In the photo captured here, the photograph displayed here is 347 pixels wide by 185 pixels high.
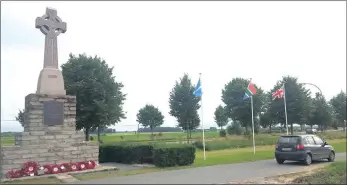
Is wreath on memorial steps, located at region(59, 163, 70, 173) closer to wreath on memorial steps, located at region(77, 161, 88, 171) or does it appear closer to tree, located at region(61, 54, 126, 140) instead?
wreath on memorial steps, located at region(77, 161, 88, 171)

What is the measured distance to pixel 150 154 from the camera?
17.8 metres

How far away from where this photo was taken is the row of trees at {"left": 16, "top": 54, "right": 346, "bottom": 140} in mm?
24484

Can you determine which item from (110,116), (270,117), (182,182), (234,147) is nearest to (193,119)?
(234,147)

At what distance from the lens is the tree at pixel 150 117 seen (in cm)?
5631

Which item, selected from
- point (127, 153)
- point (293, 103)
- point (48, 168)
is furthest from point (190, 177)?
point (293, 103)

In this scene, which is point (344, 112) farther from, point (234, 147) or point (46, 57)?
point (46, 57)

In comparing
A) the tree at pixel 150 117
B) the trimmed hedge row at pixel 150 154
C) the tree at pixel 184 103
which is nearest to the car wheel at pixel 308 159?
the trimmed hedge row at pixel 150 154

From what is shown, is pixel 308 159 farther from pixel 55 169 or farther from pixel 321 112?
pixel 321 112

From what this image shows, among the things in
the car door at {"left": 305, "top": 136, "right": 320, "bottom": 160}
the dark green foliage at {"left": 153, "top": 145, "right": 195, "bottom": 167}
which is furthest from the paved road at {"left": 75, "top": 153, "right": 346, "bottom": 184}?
the car door at {"left": 305, "top": 136, "right": 320, "bottom": 160}

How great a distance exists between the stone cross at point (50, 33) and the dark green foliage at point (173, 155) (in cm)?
633

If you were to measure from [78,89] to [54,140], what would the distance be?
29.3ft

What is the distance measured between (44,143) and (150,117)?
41933 mm

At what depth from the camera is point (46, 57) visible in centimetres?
1644

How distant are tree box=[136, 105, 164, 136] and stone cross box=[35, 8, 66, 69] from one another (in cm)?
3918
